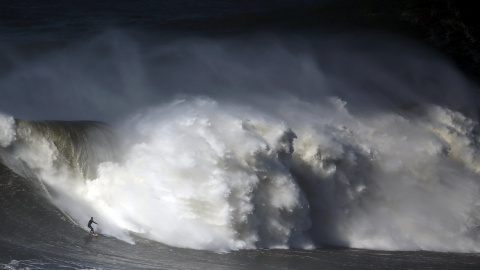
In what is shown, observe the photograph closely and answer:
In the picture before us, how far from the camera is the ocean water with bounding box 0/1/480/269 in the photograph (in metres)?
12.8

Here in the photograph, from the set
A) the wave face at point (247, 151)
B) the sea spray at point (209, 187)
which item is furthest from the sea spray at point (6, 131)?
the sea spray at point (209, 187)

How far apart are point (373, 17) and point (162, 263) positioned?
58.5 ft

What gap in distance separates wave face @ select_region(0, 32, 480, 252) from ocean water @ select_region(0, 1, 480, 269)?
0.05m

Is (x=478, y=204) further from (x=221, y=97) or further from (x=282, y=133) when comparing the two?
(x=221, y=97)

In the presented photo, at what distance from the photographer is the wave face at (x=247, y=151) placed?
523 inches

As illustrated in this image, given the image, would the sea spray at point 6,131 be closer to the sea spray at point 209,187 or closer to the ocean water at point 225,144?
the ocean water at point 225,144

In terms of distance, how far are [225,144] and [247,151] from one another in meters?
0.51

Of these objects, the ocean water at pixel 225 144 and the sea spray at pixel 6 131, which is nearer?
the ocean water at pixel 225 144

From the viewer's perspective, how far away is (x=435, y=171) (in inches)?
711

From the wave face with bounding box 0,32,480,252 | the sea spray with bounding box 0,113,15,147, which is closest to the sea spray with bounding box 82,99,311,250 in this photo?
the wave face with bounding box 0,32,480,252

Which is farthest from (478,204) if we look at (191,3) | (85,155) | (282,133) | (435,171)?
(191,3)

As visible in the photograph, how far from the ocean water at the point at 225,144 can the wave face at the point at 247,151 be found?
48mm

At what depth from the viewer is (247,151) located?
547 inches

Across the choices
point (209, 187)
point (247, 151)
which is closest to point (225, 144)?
point (247, 151)
